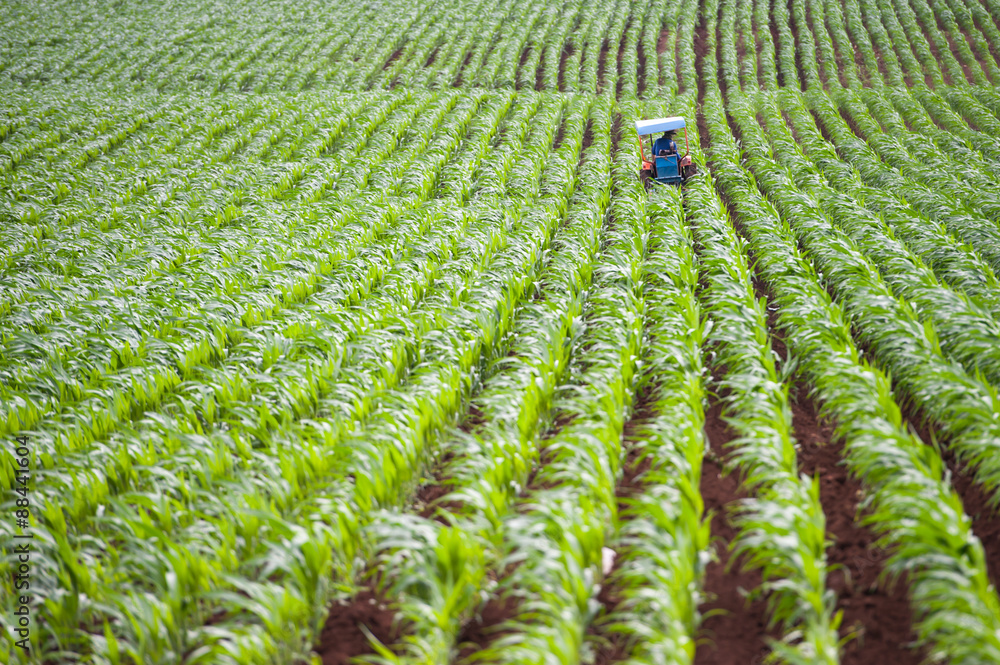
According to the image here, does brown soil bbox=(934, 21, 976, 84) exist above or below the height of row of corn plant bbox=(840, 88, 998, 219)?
above

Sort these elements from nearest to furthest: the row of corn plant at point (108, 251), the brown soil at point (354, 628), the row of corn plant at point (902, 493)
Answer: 1. the row of corn plant at point (902, 493)
2. the brown soil at point (354, 628)
3. the row of corn plant at point (108, 251)

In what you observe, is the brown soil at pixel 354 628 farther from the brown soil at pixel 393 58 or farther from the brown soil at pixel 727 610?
the brown soil at pixel 393 58

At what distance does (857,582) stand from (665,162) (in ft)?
32.9

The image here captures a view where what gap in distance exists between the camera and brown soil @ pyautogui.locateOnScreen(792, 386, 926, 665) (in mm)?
3275

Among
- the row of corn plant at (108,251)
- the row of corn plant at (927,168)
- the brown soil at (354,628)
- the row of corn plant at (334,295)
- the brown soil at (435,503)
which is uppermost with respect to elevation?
the row of corn plant at (108,251)

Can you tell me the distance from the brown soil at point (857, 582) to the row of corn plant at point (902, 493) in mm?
86

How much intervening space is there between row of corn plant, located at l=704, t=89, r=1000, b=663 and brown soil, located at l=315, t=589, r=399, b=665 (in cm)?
269

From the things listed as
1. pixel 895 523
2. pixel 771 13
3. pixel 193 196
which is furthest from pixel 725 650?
pixel 771 13

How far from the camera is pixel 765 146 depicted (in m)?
14.9

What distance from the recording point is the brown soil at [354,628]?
3.44 m

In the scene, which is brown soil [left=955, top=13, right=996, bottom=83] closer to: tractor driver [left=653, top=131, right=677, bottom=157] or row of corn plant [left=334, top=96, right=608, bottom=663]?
tractor driver [left=653, top=131, right=677, bottom=157]

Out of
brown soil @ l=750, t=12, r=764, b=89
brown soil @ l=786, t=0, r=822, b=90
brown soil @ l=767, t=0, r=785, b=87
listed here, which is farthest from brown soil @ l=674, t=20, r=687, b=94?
brown soil @ l=786, t=0, r=822, b=90

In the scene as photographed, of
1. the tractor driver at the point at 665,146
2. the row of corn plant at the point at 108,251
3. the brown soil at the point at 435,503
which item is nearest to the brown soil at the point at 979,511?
the brown soil at the point at 435,503

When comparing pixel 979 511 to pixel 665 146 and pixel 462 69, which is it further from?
pixel 462 69
